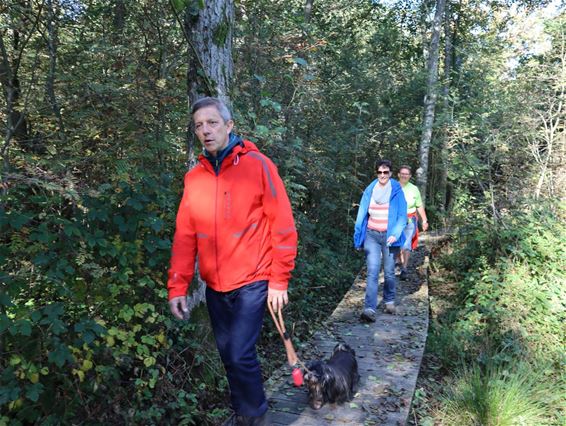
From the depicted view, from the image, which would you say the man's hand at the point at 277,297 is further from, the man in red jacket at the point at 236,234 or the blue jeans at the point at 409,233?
the blue jeans at the point at 409,233

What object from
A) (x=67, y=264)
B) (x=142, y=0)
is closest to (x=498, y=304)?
(x=67, y=264)

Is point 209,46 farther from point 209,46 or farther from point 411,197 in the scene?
point 411,197

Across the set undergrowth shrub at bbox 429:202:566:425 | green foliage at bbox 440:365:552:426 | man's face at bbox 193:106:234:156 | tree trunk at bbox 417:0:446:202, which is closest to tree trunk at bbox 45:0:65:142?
man's face at bbox 193:106:234:156

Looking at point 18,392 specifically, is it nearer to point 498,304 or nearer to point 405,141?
point 498,304

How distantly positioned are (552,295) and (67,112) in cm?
759

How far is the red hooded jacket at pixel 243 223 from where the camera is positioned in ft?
8.99

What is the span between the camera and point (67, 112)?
4.98 metres

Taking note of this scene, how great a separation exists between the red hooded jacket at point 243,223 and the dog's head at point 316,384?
1.29 meters

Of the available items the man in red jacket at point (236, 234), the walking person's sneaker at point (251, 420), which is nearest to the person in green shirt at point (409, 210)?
the walking person's sneaker at point (251, 420)

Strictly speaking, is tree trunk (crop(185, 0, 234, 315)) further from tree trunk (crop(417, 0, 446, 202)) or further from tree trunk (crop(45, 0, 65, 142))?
tree trunk (crop(417, 0, 446, 202))

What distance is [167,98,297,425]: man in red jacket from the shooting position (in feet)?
8.99

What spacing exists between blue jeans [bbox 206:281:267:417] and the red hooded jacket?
Answer: 4.0 inches

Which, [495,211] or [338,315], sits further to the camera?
[495,211]

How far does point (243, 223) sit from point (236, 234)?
0.08 meters
